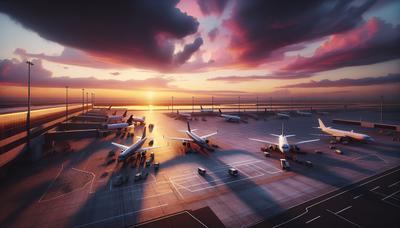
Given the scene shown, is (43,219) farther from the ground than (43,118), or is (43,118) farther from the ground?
(43,118)

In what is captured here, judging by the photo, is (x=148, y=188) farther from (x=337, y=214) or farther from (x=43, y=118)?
(x=43, y=118)

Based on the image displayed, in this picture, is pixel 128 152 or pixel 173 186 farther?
pixel 128 152

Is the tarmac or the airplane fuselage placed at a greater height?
the airplane fuselage

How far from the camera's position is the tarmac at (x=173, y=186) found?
80.1 feet

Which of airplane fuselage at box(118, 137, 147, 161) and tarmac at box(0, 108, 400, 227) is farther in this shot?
airplane fuselage at box(118, 137, 147, 161)

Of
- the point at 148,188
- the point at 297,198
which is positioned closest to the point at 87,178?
the point at 148,188

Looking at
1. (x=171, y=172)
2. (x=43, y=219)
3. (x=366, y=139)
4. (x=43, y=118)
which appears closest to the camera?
(x=43, y=219)

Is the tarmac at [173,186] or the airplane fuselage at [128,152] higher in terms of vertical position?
the airplane fuselage at [128,152]

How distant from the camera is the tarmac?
2441cm

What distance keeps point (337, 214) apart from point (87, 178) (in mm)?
43700

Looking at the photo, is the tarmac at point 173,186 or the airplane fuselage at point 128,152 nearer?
the tarmac at point 173,186

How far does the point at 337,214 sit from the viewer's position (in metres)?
24.1

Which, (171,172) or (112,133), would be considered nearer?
(171,172)

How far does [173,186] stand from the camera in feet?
106
